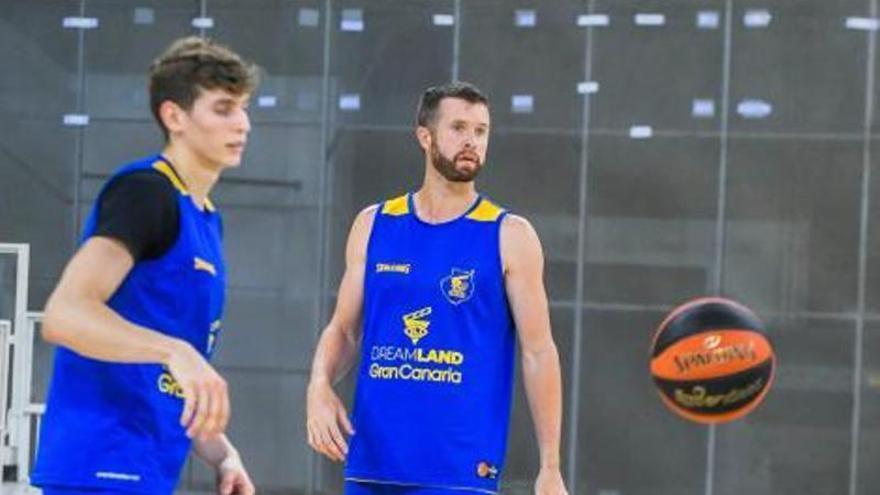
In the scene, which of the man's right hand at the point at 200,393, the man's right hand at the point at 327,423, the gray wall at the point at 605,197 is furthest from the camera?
the gray wall at the point at 605,197

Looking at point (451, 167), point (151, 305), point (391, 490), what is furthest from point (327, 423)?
point (151, 305)

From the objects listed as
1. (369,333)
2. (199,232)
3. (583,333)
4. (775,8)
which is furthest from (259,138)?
(199,232)

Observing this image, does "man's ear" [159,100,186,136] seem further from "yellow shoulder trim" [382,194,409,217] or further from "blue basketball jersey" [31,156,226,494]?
"yellow shoulder trim" [382,194,409,217]

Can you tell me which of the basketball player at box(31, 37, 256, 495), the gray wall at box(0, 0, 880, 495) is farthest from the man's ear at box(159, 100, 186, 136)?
the gray wall at box(0, 0, 880, 495)

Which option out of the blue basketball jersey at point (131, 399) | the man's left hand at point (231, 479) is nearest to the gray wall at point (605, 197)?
the man's left hand at point (231, 479)

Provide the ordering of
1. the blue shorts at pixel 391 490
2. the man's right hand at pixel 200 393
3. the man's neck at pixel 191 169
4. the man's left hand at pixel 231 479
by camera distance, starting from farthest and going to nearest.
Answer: the blue shorts at pixel 391 490 → the man's left hand at pixel 231 479 → the man's neck at pixel 191 169 → the man's right hand at pixel 200 393

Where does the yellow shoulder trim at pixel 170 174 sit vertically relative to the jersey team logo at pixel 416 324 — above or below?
above

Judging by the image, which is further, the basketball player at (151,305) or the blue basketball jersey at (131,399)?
the blue basketball jersey at (131,399)

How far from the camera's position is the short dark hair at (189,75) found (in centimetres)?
430

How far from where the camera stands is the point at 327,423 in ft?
18.9

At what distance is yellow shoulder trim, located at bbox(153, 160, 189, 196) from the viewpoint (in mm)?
4207

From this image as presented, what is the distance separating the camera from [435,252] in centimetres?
598

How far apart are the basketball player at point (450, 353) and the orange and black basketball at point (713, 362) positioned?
3.53ft

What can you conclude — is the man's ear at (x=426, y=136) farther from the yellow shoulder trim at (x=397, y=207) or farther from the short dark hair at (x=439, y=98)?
the yellow shoulder trim at (x=397, y=207)
